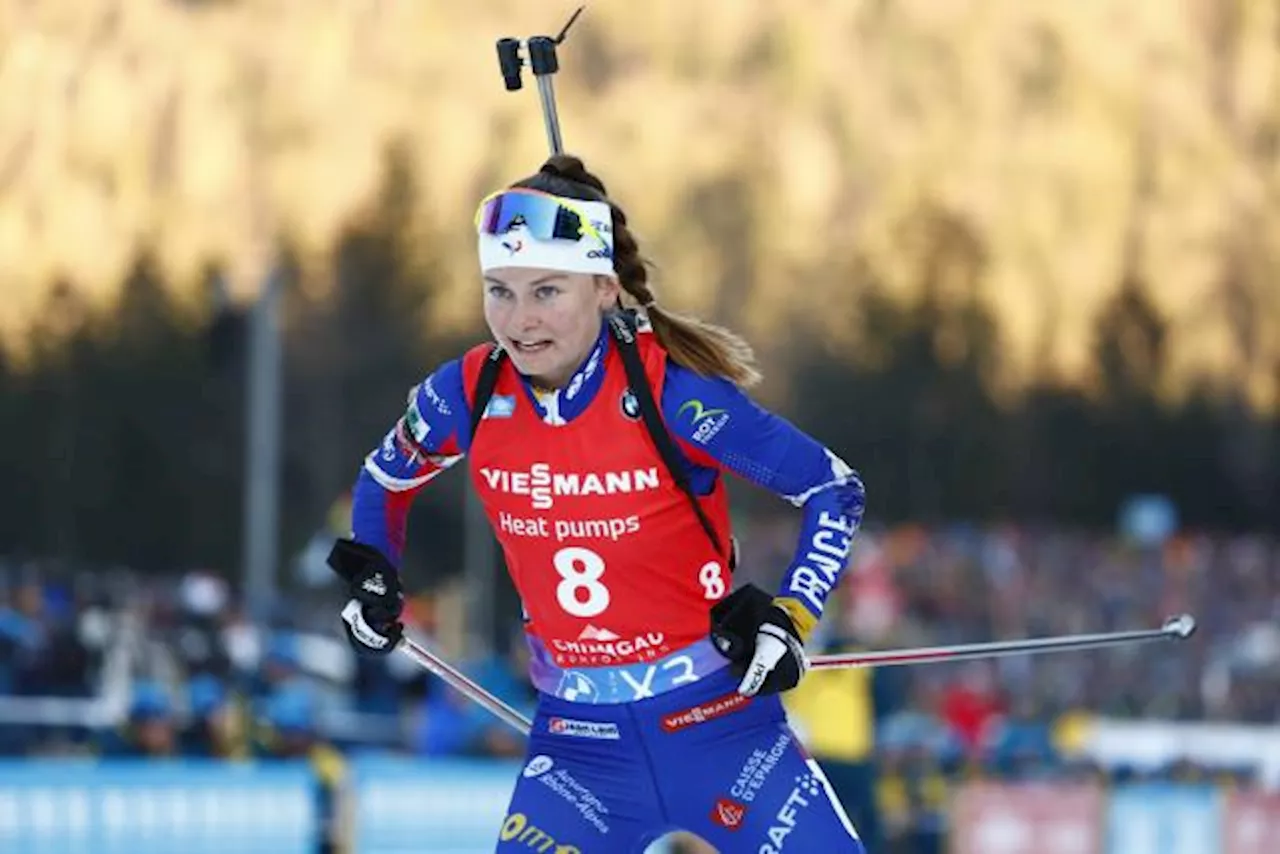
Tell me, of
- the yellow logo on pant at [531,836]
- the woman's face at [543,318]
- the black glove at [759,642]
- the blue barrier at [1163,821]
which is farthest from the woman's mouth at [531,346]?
the blue barrier at [1163,821]

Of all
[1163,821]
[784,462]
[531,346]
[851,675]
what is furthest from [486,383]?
[1163,821]

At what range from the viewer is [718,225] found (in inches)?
2467

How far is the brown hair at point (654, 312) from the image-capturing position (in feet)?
17.4

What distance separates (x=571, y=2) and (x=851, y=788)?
1850 inches

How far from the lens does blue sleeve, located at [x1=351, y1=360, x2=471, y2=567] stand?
547 cm

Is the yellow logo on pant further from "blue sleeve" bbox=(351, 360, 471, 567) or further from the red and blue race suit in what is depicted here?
"blue sleeve" bbox=(351, 360, 471, 567)

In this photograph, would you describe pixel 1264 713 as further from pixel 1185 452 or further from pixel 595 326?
pixel 1185 452

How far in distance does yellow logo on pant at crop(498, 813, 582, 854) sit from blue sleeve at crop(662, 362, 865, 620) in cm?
70

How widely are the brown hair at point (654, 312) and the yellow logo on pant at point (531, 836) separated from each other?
1009mm

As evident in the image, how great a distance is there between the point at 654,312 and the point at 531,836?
114 centimetres

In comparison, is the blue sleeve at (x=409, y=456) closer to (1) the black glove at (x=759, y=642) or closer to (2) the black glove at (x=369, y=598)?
(2) the black glove at (x=369, y=598)

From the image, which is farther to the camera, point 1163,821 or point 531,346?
point 1163,821

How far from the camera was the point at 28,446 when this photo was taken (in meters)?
42.0

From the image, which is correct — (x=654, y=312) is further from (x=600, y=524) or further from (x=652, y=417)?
(x=600, y=524)
